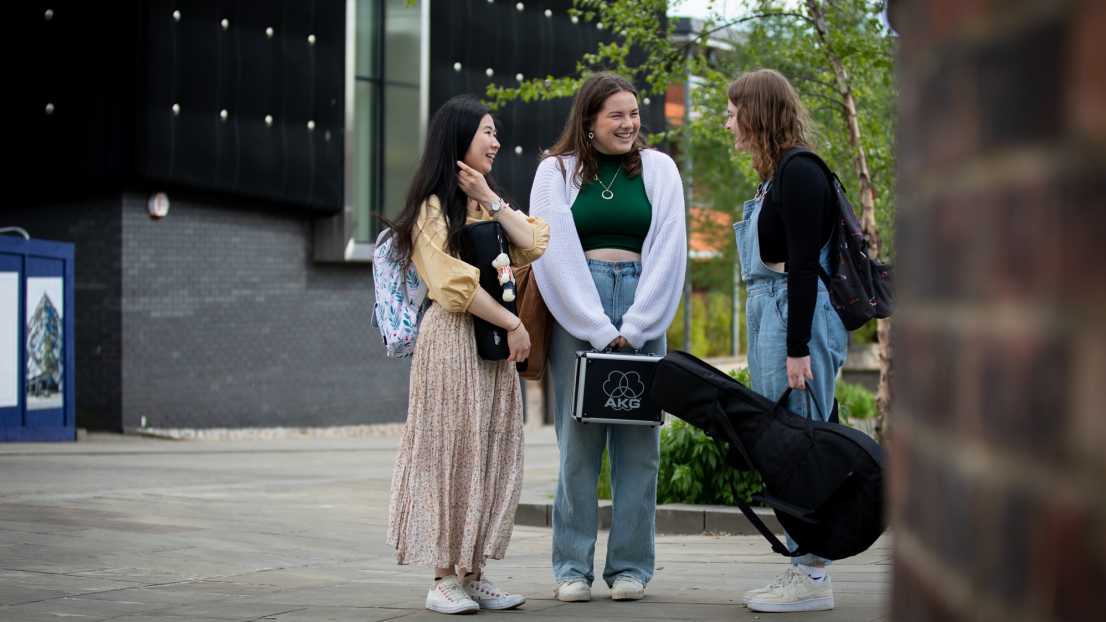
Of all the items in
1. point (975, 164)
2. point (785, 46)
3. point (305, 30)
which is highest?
point (305, 30)

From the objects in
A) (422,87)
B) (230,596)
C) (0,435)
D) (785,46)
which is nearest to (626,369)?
(230,596)

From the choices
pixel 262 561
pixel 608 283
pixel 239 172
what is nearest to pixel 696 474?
pixel 262 561

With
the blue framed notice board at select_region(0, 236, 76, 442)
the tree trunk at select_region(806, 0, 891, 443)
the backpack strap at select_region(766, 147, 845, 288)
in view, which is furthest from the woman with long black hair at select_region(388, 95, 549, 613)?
the blue framed notice board at select_region(0, 236, 76, 442)

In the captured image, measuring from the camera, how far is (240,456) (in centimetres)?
1564

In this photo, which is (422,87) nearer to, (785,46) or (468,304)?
(785,46)

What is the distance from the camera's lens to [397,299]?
5.46 m

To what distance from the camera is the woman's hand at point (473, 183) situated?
Result: 5.46 m

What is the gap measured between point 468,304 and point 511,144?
64.5 ft

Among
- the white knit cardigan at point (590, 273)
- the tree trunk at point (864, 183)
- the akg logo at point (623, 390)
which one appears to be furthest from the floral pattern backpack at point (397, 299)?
the tree trunk at point (864, 183)

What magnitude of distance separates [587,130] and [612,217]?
1.21 ft

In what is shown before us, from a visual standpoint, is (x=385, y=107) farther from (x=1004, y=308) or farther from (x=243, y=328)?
(x=1004, y=308)

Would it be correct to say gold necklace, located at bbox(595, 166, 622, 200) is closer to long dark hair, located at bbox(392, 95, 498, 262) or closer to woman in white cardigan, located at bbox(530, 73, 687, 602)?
woman in white cardigan, located at bbox(530, 73, 687, 602)

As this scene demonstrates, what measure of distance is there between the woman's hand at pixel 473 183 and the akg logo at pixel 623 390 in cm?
80

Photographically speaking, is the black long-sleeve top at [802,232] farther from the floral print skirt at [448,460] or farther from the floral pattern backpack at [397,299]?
the floral pattern backpack at [397,299]
